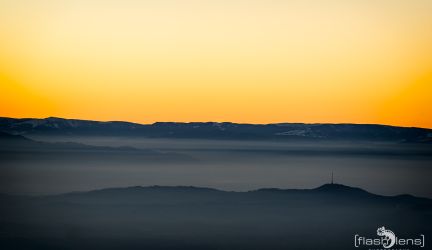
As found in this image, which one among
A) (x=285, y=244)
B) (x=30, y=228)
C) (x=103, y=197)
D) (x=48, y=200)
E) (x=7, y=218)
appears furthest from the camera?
(x=103, y=197)

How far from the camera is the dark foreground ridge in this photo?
359 feet

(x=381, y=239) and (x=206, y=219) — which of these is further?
(x=206, y=219)

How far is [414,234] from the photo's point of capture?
369 ft

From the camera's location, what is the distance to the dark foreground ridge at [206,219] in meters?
109

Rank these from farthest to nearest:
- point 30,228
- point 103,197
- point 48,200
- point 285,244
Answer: point 103,197, point 48,200, point 30,228, point 285,244

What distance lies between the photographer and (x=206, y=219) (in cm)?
13538

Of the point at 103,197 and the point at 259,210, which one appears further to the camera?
the point at 103,197

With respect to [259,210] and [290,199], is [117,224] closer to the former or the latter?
[259,210]

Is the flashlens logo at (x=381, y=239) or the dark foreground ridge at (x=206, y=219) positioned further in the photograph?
the dark foreground ridge at (x=206, y=219)

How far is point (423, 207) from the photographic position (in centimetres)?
14150

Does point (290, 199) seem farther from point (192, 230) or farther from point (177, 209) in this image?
point (192, 230)

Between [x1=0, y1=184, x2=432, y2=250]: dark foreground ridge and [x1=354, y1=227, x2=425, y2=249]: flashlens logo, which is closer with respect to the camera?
[x1=354, y1=227, x2=425, y2=249]: flashlens logo

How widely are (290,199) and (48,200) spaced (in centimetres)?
5431

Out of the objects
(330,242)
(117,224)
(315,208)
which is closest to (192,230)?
(117,224)
